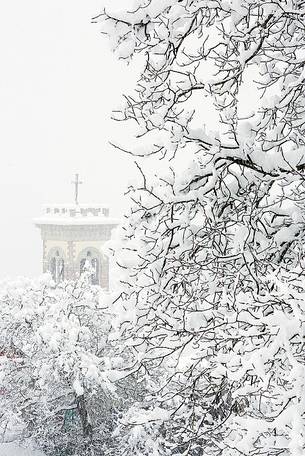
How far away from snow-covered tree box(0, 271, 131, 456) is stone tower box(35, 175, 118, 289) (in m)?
25.6

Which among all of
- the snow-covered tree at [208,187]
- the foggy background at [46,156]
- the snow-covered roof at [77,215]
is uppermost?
the foggy background at [46,156]

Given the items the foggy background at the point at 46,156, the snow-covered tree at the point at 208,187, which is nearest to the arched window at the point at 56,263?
the snow-covered tree at the point at 208,187

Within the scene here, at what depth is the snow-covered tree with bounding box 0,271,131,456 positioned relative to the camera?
14.6 m

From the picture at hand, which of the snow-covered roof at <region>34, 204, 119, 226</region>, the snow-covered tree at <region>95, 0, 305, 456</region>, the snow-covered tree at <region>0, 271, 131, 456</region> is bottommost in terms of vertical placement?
the snow-covered tree at <region>0, 271, 131, 456</region>

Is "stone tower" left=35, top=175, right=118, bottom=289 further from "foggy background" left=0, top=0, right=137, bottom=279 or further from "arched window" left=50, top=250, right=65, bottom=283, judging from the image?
"foggy background" left=0, top=0, right=137, bottom=279

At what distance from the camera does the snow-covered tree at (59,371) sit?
47.8 feet

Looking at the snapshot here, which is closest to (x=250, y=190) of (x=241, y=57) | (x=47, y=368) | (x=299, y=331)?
(x=241, y=57)

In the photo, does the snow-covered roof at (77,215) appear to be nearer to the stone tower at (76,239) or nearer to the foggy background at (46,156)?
the stone tower at (76,239)

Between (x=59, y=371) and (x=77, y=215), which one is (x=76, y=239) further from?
(x=59, y=371)

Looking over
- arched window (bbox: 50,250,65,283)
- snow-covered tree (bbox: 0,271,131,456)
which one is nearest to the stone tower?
arched window (bbox: 50,250,65,283)

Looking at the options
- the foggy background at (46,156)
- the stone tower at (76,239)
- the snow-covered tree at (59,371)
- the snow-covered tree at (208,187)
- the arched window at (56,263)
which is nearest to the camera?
the snow-covered tree at (208,187)

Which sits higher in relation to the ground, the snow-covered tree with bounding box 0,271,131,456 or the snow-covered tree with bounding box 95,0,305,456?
the snow-covered tree with bounding box 95,0,305,456

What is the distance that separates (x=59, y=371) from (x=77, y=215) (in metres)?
29.5

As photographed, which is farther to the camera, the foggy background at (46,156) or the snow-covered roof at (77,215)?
the foggy background at (46,156)
